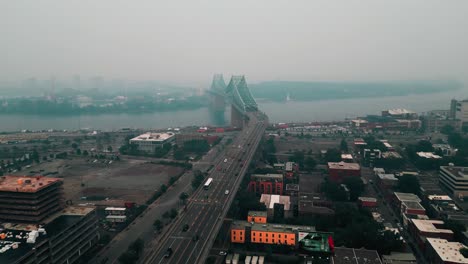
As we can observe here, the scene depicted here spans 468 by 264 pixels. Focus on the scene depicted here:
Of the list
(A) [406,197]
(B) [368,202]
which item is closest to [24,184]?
(B) [368,202]

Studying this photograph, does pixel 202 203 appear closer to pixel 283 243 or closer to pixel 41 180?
pixel 283 243

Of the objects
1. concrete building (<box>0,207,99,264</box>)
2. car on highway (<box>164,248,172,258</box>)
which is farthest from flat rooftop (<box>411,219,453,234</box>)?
concrete building (<box>0,207,99,264</box>)

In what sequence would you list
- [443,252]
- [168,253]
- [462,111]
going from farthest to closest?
[462,111], [443,252], [168,253]

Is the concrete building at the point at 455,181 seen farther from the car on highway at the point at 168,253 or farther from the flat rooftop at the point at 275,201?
the car on highway at the point at 168,253

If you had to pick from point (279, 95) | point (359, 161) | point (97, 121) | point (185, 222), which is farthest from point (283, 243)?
point (279, 95)

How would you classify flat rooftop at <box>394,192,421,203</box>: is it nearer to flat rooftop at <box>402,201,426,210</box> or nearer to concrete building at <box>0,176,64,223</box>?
flat rooftop at <box>402,201,426,210</box>

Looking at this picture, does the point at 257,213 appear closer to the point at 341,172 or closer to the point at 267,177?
the point at 267,177

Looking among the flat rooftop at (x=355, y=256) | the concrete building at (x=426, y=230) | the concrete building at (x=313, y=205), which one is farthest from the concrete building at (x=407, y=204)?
the flat rooftop at (x=355, y=256)
